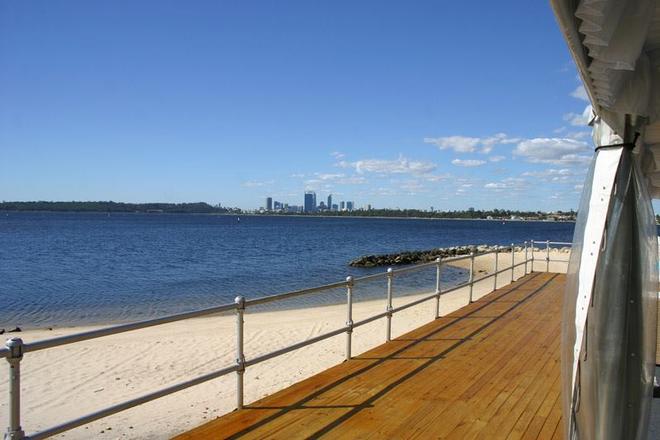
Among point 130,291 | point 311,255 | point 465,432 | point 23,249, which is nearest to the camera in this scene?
point 465,432

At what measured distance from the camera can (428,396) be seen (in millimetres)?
5367

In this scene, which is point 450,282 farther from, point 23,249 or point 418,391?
point 23,249

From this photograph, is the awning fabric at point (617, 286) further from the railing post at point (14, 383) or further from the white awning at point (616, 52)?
the railing post at point (14, 383)

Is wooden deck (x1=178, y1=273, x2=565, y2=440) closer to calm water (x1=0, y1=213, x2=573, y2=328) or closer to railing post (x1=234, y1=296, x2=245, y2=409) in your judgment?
railing post (x1=234, y1=296, x2=245, y2=409)

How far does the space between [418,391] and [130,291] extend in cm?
2398

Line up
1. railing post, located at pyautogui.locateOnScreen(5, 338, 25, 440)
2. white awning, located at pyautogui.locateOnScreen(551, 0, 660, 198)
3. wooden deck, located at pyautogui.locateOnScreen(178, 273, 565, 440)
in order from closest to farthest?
white awning, located at pyautogui.locateOnScreen(551, 0, 660, 198) → railing post, located at pyautogui.locateOnScreen(5, 338, 25, 440) → wooden deck, located at pyautogui.locateOnScreen(178, 273, 565, 440)

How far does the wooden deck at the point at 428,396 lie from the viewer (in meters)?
4.49

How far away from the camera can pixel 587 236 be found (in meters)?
2.98

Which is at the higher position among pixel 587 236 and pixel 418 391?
pixel 587 236

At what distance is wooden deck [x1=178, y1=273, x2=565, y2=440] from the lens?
177 inches

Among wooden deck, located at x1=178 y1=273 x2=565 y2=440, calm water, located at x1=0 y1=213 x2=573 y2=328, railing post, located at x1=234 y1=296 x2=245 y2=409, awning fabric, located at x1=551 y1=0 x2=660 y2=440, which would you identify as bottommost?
calm water, located at x1=0 y1=213 x2=573 y2=328

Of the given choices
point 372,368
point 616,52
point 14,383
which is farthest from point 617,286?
point 372,368

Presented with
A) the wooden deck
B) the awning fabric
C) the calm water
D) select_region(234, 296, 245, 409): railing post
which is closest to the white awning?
the awning fabric

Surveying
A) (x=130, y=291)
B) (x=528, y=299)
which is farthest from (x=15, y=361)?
(x=130, y=291)
